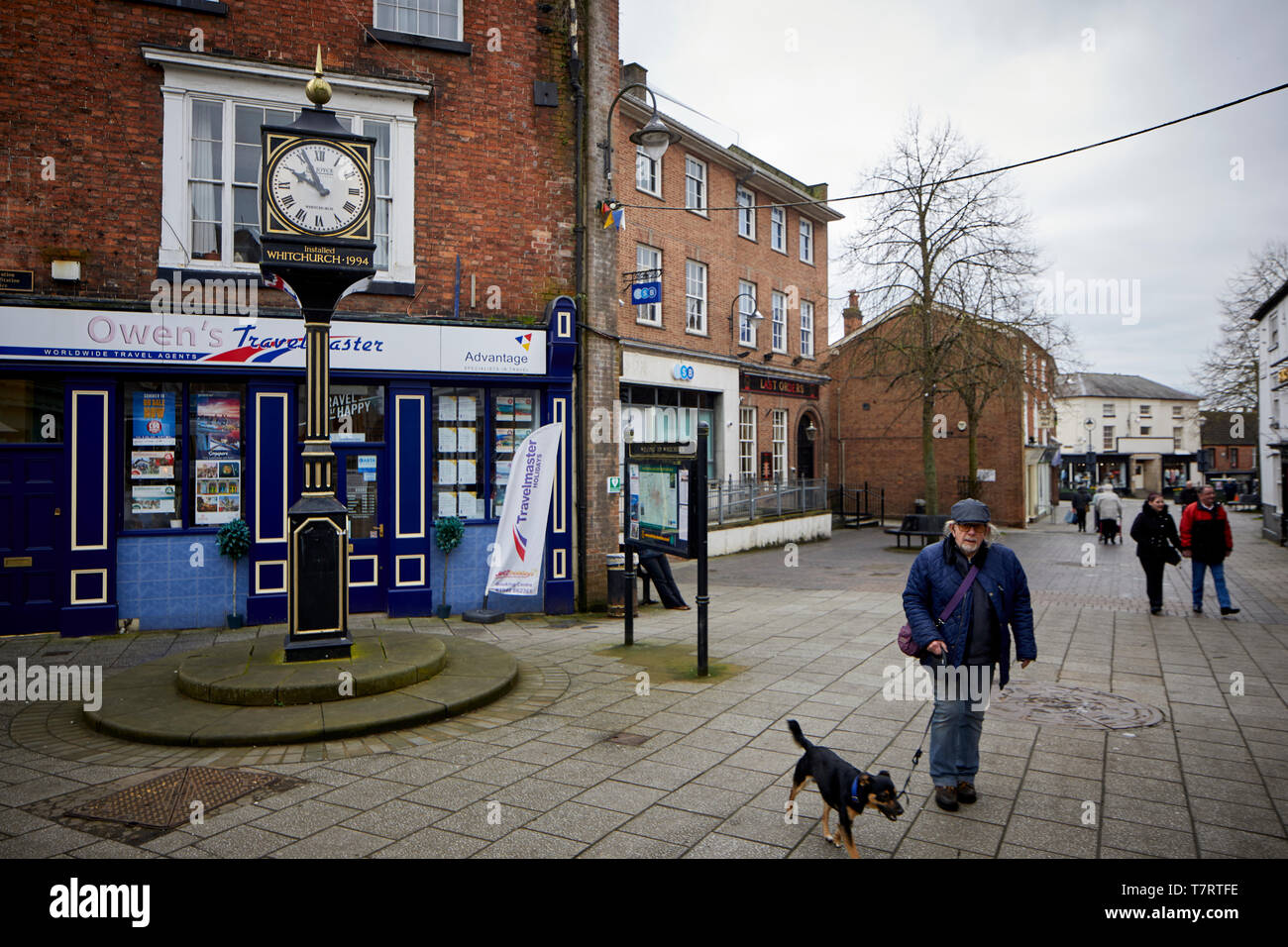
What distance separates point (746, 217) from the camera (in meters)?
25.9

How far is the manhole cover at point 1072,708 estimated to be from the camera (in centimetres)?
646

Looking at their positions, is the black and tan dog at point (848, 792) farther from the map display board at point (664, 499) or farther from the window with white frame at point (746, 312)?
the window with white frame at point (746, 312)

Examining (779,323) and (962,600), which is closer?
(962,600)

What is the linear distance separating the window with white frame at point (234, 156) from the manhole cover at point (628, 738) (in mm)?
7362

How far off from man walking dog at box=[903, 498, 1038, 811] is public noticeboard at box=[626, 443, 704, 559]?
3.34 metres

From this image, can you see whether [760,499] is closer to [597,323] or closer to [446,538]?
[597,323]

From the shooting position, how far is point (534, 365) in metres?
11.4

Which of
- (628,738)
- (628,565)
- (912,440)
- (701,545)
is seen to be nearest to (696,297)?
(912,440)

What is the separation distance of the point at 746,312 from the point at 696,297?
273 centimetres

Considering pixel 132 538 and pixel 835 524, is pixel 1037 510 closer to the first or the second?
pixel 835 524

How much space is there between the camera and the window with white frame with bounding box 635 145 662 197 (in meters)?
21.2

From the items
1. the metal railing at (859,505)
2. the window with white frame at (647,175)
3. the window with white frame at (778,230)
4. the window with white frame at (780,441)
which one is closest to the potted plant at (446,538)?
the window with white frame at (647,175)

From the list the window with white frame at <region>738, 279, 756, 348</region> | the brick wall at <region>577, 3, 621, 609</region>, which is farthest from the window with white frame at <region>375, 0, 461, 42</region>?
the window with white frame at <region>738, 279, 756, 348</region>
